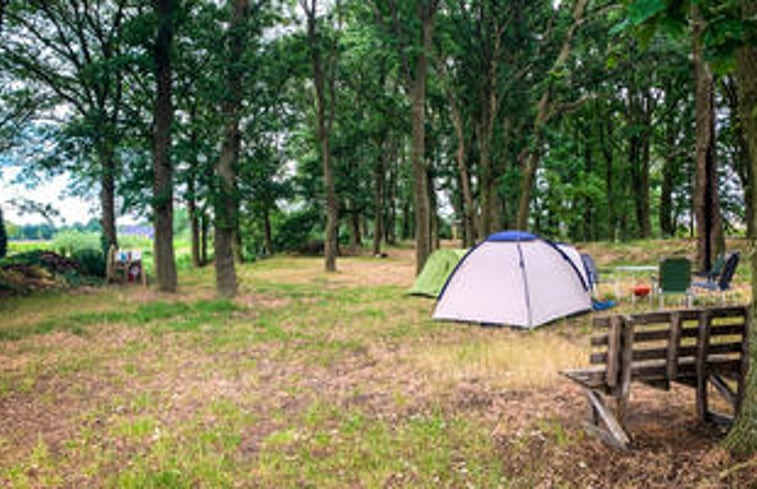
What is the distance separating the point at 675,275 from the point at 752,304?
239 inches

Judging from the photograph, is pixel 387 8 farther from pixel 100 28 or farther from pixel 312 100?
pixel 312 100

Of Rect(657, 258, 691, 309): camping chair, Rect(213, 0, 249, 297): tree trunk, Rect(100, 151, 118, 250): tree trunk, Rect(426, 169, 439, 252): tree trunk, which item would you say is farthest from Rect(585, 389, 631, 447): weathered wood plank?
Result: Rect(426, 169, 439, 252): tree trunk

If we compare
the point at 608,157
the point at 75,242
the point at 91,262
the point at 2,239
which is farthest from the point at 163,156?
the point at 608,157

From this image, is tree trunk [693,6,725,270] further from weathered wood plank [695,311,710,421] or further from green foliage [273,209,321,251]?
green foliage [273,209,321,251]

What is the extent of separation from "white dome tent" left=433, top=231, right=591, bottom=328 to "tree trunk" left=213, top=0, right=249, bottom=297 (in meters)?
6.06

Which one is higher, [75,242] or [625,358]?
[75,242]

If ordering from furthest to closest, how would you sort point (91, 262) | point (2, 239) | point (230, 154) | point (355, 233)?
1. point (355, 233)
2. point (91, 262)
3. point (2, 239)
4. point (230, 154)

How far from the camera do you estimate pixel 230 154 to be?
41.8ft

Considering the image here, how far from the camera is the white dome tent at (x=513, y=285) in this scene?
9180mm

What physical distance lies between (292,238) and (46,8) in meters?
17.9

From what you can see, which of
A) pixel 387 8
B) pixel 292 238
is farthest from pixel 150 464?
pixel 292 238

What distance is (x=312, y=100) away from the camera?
26031 mm

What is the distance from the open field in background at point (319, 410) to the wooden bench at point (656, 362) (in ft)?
0.87

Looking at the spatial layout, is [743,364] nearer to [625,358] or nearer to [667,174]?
[625,358]
